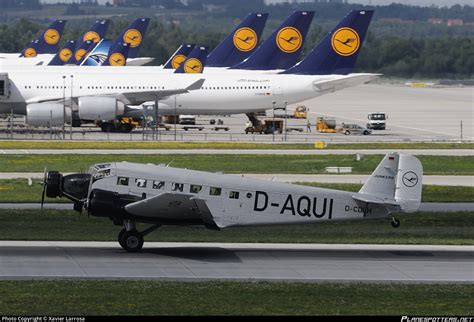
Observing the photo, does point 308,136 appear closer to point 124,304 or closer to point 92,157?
point 92,157

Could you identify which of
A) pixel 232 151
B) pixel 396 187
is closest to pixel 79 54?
pixel 232 151

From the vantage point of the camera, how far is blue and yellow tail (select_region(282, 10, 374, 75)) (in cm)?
10531

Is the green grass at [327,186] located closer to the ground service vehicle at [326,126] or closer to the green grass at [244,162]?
the green grass at [244,162]

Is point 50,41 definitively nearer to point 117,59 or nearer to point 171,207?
point 117,59

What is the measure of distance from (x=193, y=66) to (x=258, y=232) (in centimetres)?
6873

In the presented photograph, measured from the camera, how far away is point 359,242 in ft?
148

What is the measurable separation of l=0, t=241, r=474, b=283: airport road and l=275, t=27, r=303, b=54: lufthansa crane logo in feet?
247

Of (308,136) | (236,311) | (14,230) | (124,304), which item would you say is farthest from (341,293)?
(308,136)

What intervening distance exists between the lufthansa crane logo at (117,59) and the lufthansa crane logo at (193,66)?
21123 mm

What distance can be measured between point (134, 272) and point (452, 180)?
107 feet

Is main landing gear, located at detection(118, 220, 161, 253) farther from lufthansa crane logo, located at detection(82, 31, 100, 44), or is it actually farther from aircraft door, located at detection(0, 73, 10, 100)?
lufthansa crane logo, located at detection(82, 31, 100, 44)

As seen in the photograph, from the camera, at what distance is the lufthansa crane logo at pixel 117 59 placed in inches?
5261

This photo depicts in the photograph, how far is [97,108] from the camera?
98.2 metres

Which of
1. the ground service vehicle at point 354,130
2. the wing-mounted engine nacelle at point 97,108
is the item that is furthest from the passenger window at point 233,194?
the ground service vehicle at point 354,130
